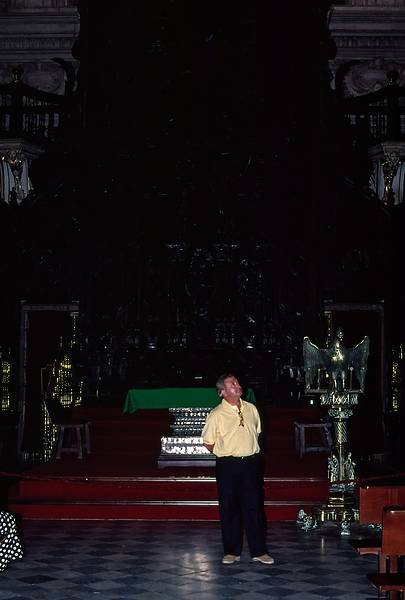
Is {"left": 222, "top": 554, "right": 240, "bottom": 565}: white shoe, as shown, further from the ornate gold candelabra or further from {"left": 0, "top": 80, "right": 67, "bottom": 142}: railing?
{"left": 0, "top": 80, "right": 67, "bottom": 142}: railing

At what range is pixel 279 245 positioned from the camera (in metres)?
16.0

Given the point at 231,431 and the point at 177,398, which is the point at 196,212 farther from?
the point at 231,431

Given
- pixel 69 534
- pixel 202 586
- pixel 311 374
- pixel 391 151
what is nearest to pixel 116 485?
pixel 69 534

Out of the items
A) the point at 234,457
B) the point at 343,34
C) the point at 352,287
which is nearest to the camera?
the point at 234,457

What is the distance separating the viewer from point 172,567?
25.0 ft

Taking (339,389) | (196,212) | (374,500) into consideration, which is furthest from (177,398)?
(374,500)

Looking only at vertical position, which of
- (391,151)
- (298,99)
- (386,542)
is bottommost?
(386,542)

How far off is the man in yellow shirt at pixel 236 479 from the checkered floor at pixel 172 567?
18 cm

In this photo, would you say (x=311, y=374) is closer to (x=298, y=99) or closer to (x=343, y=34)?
(x=298, y=99)

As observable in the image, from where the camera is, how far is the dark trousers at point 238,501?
7.69 metres

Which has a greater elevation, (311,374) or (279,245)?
(279,245)

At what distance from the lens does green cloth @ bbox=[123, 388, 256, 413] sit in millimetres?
12555

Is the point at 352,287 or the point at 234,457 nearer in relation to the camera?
the point at 234,457

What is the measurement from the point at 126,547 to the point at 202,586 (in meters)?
1.68
